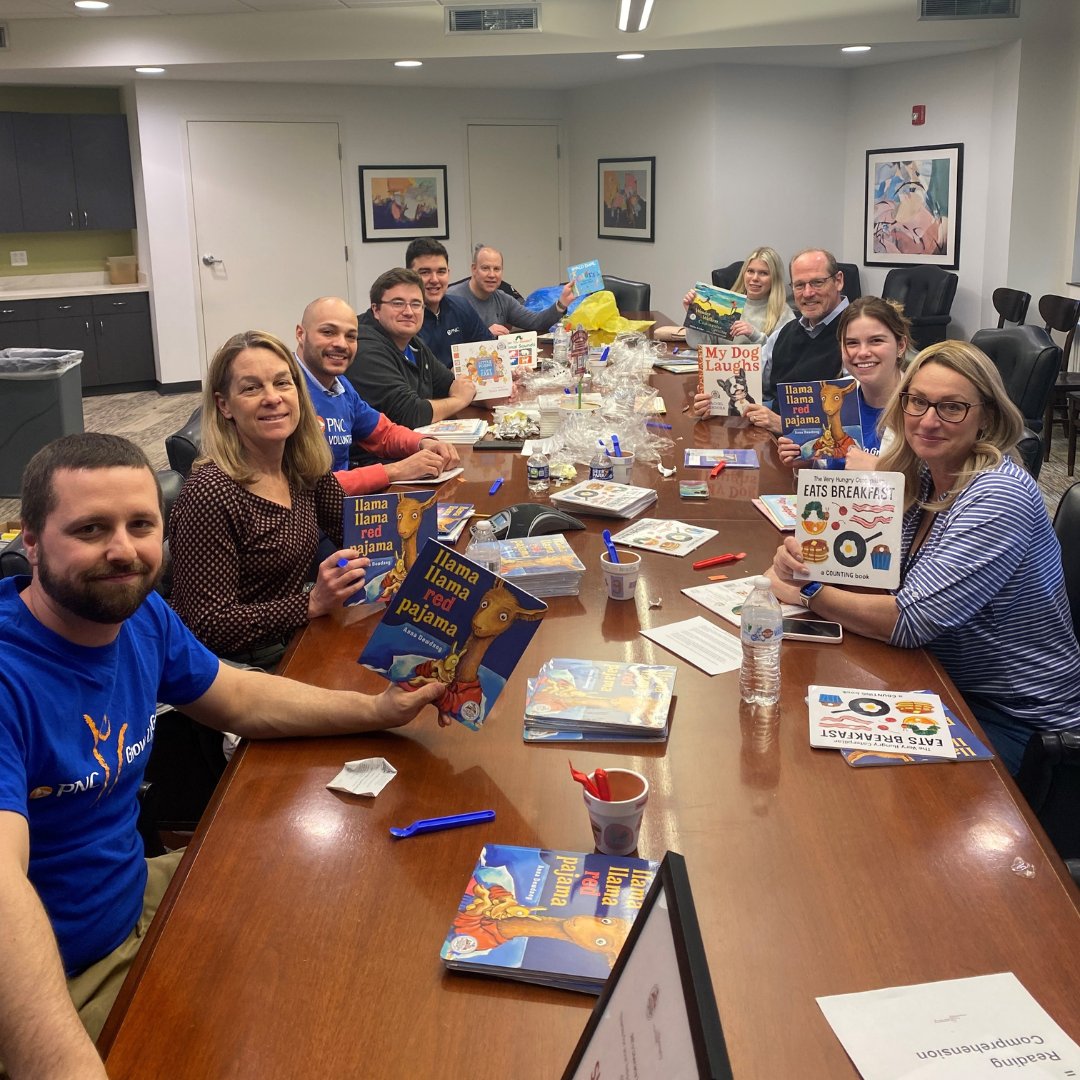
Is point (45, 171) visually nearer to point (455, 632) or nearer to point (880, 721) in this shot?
point (455, 632)

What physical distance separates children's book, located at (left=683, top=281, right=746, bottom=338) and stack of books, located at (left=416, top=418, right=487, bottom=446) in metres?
1.37

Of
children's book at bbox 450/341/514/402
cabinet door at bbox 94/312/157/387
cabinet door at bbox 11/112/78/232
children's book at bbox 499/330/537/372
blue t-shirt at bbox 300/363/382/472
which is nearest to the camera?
blue t-shirt at bbox 300/363/382/472

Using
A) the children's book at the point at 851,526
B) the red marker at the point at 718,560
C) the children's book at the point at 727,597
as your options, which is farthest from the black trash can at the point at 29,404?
the children's book at the point at 851,526

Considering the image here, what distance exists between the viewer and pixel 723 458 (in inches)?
144

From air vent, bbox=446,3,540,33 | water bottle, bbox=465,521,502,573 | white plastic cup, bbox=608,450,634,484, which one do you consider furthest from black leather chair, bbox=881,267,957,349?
Answer: water bottle, bbox=465,521,502,573

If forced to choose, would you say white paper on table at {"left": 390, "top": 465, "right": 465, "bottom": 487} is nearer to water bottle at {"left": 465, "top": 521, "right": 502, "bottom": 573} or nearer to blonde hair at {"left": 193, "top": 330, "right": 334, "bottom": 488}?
blonde hair at {"left": 193, "top": 330, "right": 334, "bottom": 488}

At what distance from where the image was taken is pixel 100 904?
63.1 inches

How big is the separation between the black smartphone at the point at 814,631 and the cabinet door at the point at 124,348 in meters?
8.42

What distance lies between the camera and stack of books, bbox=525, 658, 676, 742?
1821 mm

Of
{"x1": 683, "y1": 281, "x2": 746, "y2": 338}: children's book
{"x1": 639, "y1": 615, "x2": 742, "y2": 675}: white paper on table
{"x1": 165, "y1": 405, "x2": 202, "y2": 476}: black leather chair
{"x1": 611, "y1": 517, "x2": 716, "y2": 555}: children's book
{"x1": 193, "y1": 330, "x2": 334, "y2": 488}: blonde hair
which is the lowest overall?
{"x1": 639, "y1": 615, "x2": 742, "y2": 675}: white paper on table

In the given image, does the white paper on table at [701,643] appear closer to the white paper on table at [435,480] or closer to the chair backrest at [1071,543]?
the chair backrest at [1071,543]

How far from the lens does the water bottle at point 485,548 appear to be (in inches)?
99.7

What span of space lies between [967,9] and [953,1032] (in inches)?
293

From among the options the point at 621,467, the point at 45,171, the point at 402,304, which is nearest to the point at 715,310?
the point at 402,304
